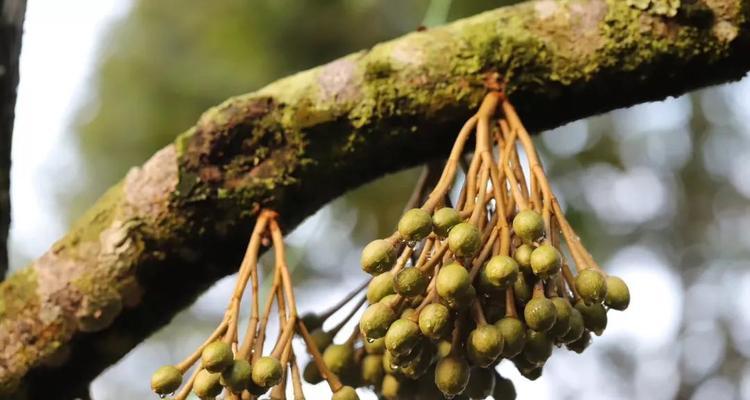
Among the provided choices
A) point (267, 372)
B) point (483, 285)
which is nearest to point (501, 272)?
point (483, 285)

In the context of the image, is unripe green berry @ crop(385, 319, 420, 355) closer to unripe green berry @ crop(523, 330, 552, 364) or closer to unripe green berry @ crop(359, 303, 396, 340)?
unripe green berry @ crop(359, 303, 396, 340)

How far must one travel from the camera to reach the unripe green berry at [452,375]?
2.63 ft

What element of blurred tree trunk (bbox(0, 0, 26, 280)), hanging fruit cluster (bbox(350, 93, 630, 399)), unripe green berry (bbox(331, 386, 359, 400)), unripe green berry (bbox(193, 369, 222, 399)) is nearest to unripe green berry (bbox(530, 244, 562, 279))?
hanging fruit cluster (bbox(350, 93, 630, 399))

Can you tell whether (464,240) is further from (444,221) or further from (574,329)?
(574,329)

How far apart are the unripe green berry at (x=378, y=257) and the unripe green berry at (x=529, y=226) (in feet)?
0.43

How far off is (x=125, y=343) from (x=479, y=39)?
0.69 meters

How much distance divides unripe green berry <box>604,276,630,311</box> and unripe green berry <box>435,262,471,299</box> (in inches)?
7.1

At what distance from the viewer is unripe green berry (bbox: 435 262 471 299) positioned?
2.45 feet

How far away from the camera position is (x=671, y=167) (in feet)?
15.5

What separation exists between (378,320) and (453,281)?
97 millimetres

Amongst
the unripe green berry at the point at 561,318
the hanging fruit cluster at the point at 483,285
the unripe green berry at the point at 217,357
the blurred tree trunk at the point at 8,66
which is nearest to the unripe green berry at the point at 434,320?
the hanging fruit cluster at the point at 483,285

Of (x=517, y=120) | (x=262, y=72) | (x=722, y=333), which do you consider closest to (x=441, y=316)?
(x=517, y=120)

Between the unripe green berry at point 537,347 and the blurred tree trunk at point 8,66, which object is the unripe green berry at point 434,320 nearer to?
the unripe green berry at point 537,347

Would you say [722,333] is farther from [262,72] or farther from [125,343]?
[125,343]
